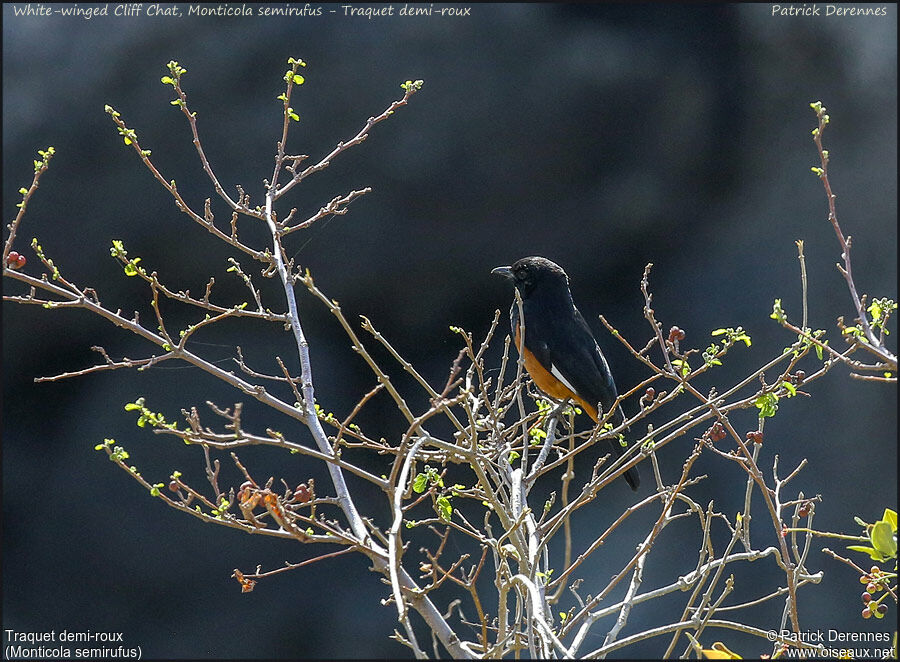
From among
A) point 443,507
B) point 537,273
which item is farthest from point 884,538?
point 537,273

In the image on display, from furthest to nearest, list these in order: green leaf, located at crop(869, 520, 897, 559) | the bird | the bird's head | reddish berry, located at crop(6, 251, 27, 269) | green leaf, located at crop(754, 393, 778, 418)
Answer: the bird's head
the bird
reddish berry, located at crop(6, 251, 27, 269)
green leaf, located at crop(754, 393, 778, 418)
green leaf, located at crop(869, 520, 897, 559)

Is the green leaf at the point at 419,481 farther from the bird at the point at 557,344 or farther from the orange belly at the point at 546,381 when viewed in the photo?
the orange belly at the point at 546,381

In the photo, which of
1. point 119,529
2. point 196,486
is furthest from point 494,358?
point 119,529

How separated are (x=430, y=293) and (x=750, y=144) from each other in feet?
7.08

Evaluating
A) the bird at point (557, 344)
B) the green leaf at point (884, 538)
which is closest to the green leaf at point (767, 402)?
the green leaf at point (884, 538)

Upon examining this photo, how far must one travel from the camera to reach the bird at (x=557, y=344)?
368cm

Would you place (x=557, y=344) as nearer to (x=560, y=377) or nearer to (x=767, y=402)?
(x=560, y=377)

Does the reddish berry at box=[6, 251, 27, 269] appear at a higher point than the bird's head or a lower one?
lower

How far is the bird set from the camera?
3.68 meters

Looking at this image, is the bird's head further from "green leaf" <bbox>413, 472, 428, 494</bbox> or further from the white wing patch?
"green leaf" <bbox>413, 472, 428, 494</bbox>

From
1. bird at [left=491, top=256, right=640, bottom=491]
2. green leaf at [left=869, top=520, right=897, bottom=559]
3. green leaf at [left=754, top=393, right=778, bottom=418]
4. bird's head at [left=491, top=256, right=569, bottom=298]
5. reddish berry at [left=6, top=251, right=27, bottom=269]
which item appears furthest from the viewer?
bird's head at [left=491, top=256, right=569, bottom=298]

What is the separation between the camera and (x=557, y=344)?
375 cm

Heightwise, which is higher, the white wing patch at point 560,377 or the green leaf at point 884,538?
the white wing patch at point 560,377

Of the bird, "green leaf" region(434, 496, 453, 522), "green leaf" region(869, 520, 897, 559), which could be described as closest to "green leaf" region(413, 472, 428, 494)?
"green leaf" region(434, 496, 453, 522)
